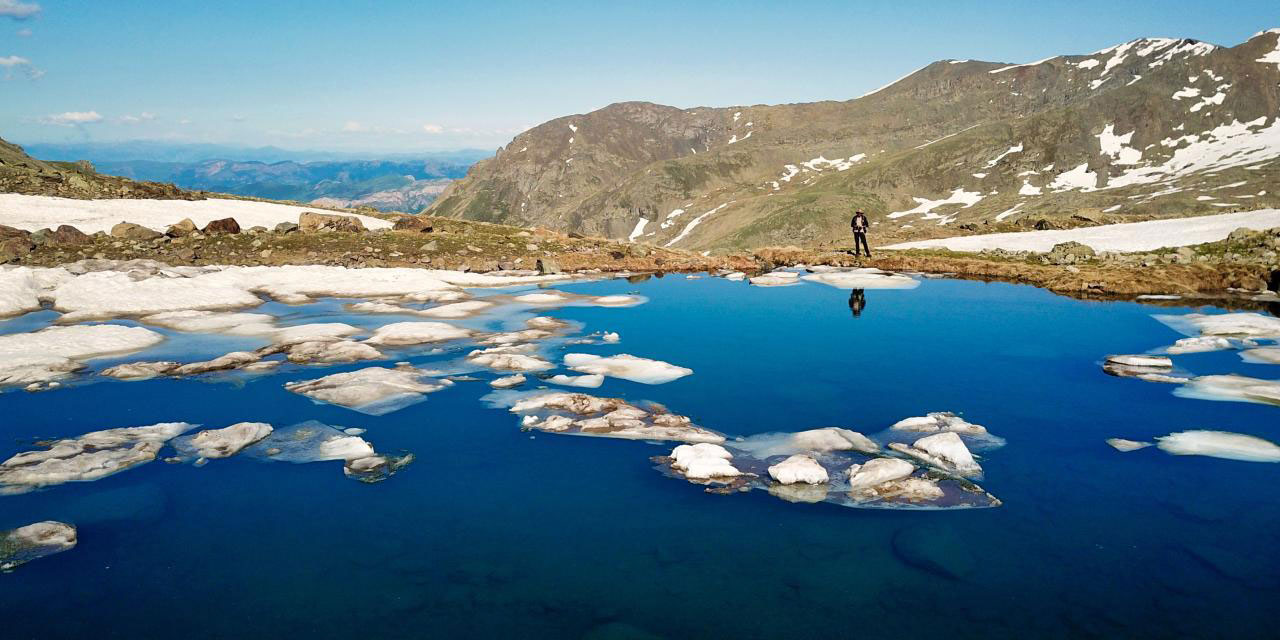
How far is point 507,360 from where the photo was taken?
28047mm

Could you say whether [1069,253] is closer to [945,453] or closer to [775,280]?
[775,280]

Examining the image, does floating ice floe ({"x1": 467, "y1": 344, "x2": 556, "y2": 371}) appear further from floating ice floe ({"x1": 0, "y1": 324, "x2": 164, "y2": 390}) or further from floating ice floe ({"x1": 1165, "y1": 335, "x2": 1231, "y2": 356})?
floating ice floe ({"x1": 1165, "y1": 335, "x2": 1231, "y2": 356})

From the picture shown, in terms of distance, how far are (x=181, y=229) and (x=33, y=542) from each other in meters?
43.8

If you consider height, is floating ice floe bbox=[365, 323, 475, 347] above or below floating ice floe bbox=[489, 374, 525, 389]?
above

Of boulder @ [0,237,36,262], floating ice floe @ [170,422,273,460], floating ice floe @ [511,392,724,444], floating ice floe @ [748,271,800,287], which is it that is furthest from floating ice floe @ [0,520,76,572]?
floating ice floe @ [748,271,800,287]

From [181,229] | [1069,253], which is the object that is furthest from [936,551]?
[181,229]

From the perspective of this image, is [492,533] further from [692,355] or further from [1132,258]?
[1132,258]

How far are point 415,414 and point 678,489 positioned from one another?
957cm

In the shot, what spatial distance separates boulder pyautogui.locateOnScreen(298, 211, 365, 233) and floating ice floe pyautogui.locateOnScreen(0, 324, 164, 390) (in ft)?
78.7

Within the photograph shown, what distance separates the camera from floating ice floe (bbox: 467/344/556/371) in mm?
27672

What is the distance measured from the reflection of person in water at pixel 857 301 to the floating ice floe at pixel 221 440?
Result: 29.3 metres

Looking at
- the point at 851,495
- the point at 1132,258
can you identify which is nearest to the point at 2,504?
the point at 851,495

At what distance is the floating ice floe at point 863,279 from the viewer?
47688mm

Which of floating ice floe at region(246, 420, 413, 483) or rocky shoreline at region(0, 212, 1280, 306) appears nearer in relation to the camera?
floating ice floe at region(246, 420, 413, 483)
